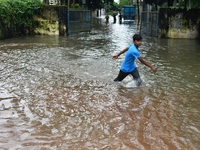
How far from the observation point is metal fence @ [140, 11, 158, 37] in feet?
55.6

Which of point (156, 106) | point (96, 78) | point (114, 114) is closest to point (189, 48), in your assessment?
point (96, 78)

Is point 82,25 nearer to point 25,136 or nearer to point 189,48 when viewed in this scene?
point 189,48

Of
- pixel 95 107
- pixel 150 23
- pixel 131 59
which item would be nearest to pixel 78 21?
pixel 150 23

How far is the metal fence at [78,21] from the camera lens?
17.0m

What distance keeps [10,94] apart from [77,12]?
13.0 meters

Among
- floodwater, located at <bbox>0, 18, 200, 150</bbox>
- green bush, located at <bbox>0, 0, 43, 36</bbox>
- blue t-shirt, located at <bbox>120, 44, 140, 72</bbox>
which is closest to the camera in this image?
floodwater, located at <bbox>0, 18, 200, 150</bbox>

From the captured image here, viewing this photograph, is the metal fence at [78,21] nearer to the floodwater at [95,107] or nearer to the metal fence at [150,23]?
the metal fence at [150,23]

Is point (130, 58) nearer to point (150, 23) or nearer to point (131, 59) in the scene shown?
point (131, 59)

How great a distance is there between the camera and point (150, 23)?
1788cm

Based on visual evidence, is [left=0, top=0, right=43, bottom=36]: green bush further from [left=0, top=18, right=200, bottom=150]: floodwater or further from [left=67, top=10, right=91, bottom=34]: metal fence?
[left=0, top=18, right=200, bottom=150]: floodwater

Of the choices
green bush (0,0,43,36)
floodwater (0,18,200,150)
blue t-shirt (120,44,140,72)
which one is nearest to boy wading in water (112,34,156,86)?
blue t-shirt (120,44,140,72)

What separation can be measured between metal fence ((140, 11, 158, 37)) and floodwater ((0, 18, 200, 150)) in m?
8.43

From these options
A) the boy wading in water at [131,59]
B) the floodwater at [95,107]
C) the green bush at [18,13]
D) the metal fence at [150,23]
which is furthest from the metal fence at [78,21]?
the boy wading in water at [131,59]

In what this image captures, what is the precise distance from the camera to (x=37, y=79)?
681 centimetres
